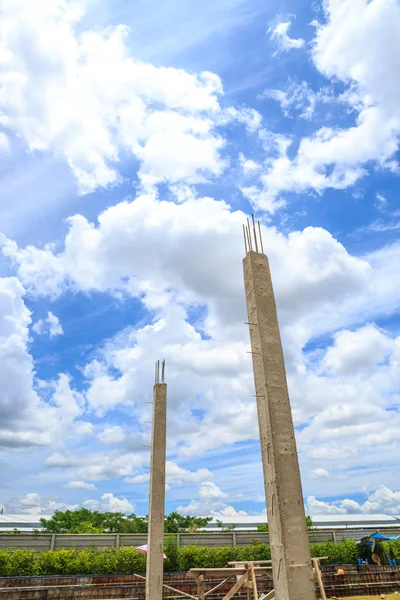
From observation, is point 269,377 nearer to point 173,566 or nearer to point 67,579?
point 67,579

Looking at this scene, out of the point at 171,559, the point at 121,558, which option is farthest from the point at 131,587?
the point at 171,559

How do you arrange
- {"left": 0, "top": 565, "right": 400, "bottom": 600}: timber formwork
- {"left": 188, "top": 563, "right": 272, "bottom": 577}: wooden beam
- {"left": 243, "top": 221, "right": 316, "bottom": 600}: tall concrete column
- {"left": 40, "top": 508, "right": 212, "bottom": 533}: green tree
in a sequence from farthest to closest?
{"left": 40, "top": 508, "right": 212, "bottom": 533}: green tree
{"left": 0, "top": 565, "right": 400, "bottom": 600}: timber formwork
{"left": 188, "top": 563, "right": 272, "bottom": 577}: wooden beam
{"left": 243, "top": 221, "right": 316, "bottom": 600}: tall concrete column

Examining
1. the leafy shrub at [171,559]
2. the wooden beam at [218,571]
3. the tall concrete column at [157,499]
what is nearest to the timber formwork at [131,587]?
the tall concrete column at [157,499]

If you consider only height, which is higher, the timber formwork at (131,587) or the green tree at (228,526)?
the green tree at (228,526)

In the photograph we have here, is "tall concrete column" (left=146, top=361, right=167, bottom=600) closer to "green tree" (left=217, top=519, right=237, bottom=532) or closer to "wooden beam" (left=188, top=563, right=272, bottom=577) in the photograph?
"wooden beam" (left=188, top=563, right=272, bottom=577)

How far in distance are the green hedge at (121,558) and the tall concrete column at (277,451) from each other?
16291 millimetres

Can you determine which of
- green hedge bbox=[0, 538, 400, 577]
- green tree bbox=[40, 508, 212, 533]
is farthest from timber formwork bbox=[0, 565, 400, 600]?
green tree bbox=[40, 508, 212, 533]

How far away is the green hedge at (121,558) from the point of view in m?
18.2

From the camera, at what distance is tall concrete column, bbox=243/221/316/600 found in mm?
5461

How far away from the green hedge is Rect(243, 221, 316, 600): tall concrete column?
1629cm

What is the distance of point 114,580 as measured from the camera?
634 inches

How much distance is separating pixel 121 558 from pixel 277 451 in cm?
1694

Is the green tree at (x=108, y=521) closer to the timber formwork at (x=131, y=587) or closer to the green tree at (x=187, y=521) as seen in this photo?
the green tree at (x=187, y=521)

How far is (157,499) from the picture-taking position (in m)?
11.9
